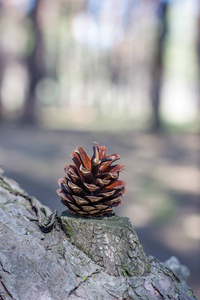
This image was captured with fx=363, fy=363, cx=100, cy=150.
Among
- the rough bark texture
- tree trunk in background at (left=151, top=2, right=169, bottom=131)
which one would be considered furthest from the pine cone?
tree trunk in background at (left=151, top=2, right=169, bottom=131)

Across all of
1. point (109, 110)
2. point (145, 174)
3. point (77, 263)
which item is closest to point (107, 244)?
point (77, 263)

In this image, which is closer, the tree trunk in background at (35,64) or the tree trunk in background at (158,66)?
the tree trunk in background at (35,64)

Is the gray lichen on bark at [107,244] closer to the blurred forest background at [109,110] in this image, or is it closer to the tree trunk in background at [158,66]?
the blurred forest background at [109,110]

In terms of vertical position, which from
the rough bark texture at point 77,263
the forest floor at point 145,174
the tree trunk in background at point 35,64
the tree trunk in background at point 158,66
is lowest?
the rough bark texture at point 77,263

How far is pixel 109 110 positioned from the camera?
12.6 metres

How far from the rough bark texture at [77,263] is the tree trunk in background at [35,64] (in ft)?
27.2

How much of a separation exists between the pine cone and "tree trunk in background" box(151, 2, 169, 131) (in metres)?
8.39

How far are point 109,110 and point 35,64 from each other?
156 inches

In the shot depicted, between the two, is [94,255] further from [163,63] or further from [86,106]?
[86,106]

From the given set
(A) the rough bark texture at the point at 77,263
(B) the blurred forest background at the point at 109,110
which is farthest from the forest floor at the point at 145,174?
(A) the rough bark texture at the point at 77,263

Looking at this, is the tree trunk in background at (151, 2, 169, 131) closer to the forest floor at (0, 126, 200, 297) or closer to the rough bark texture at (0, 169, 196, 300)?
the forest floor at (0, 126, 200, 297)

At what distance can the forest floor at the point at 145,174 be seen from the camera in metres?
3.64

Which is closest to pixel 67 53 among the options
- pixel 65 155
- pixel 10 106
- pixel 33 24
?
pixel 33 24

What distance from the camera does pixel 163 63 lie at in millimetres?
9695
